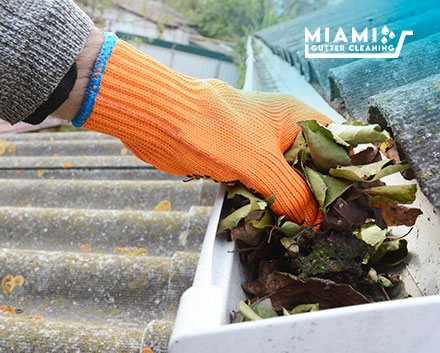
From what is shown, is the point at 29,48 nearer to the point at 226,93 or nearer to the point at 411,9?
the point at 226,93

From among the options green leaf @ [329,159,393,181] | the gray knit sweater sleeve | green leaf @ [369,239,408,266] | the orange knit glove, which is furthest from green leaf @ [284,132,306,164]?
the gray knit sweater sleeve

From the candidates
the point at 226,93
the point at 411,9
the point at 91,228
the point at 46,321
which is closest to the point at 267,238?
the point at 226,93

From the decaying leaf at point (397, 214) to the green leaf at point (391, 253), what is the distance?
35 millimetres

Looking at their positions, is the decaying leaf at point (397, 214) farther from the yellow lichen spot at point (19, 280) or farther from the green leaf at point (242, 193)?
the yellow lichen spot at point (19, 280)

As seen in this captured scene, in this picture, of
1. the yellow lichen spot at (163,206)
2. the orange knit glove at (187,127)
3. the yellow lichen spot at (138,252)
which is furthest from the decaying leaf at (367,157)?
the yellow lichen spot at (163,206)

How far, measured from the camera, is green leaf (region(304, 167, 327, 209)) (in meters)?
0.70

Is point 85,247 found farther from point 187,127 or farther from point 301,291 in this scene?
point 301,291

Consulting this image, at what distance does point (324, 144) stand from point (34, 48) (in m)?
0.54

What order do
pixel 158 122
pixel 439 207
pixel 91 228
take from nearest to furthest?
pixel 439 207 → pixel 158 122 → pixel 91 228

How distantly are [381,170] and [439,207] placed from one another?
129 mm

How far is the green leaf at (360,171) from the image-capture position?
66cm

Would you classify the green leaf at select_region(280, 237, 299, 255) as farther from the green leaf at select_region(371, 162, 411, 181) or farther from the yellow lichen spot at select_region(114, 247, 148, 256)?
the yellow lichen spot at select_region(114, 247, 148, 256)

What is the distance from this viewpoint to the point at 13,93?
2.22 ft

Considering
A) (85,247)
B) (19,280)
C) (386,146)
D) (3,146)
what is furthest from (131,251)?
(3,146)
